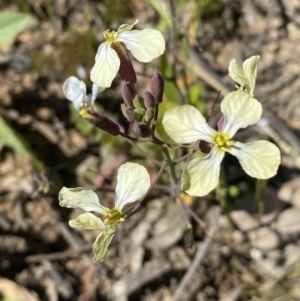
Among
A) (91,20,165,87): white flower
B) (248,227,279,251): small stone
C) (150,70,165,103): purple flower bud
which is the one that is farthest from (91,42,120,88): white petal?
(248,227,279,251): small stone

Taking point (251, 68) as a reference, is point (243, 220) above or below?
below

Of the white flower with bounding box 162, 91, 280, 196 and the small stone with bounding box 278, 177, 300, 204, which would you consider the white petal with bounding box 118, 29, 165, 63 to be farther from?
the small stone with bounding box 278, 177, 300, 204

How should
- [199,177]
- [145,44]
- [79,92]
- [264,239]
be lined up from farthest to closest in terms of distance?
[264,239], [79,92], [145,44], [199,177]

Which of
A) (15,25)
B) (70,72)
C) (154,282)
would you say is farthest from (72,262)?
(15,25)

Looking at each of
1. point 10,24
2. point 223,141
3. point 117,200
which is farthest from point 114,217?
point 10,24

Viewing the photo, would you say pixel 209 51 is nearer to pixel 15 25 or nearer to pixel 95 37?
pixel 95 37

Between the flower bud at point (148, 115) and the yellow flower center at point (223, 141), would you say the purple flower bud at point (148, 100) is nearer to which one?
the flower bud at point (148, 115)

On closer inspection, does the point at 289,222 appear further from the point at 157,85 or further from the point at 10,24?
the point at 10,24
